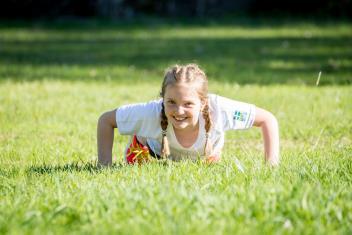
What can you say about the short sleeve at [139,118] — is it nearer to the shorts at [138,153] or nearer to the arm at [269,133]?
the shorts at [138,153]

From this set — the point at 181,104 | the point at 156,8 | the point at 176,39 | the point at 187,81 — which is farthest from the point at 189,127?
the point at 156,8

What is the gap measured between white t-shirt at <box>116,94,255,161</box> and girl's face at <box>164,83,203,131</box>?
203 millimetres

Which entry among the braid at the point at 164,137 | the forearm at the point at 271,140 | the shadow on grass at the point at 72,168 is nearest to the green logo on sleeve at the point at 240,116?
the forearm at the point at 271,140

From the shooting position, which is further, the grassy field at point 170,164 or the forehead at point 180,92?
the forehead at point 180,92

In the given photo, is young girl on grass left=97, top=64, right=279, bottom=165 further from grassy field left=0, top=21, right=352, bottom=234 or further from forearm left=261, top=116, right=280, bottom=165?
grassy field left=0, top=21, right=352, bottom=234

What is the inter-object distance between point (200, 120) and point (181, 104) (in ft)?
1.09

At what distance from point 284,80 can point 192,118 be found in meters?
4.71

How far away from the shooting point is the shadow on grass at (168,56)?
925 cm

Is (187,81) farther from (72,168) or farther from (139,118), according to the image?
(72,168)

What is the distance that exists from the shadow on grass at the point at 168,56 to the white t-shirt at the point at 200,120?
13.9ft

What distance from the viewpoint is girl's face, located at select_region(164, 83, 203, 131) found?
4.20 m

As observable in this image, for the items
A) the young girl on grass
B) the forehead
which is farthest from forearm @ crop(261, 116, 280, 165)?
the forehead

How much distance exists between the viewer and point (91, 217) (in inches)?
116

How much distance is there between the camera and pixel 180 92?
13.8 ft
